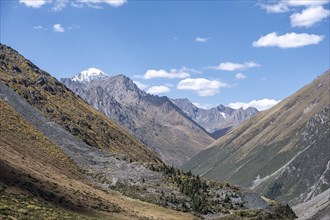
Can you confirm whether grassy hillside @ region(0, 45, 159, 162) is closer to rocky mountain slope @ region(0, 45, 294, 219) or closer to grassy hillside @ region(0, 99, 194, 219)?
rocky mountain slope @ region(0, 45, 294, 219)

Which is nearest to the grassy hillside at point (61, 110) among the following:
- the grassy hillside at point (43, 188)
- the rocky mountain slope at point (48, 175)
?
the rocky mountain slope at point (48, 175)

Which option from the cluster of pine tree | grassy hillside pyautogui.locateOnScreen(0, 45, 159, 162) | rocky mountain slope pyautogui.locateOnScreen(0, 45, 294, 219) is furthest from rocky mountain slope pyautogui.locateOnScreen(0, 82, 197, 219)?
grassy hillside pyautogui.locateOnScreen(0, 45, 159, 162)

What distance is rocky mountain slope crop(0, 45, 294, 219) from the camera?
60678mm

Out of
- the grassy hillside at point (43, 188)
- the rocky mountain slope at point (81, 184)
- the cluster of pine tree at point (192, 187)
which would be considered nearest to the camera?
the grassy hillside at point (43, 188)

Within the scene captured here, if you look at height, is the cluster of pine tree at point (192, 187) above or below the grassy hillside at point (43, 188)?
below

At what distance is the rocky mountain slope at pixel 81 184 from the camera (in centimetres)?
6068

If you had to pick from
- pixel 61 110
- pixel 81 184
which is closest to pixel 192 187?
pixel 81 184

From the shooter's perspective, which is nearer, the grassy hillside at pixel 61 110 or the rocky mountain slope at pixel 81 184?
the rocky mountain slope at pixel 81 184

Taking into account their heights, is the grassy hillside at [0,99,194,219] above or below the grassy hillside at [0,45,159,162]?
below

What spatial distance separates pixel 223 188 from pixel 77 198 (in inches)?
2402

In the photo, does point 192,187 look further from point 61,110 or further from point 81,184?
point 61,110

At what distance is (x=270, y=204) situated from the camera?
122m

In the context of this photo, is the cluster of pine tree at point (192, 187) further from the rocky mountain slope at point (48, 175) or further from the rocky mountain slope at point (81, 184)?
the rocky mountain slope at point (48, 175)

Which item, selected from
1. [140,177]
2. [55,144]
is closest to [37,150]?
[55,144]
